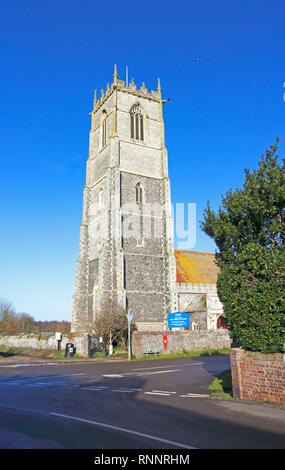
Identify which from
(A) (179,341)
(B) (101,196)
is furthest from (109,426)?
(B) (101,196)

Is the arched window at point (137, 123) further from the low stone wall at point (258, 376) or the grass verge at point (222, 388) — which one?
the low stone wall at point (258, 376)

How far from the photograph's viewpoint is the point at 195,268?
4288 centimetres

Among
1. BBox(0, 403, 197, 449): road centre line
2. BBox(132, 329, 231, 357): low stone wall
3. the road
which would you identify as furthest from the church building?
BBox(0, 403, 197, 449): road centre line

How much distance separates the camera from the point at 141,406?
9.13 m

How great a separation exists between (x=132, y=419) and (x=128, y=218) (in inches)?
1188

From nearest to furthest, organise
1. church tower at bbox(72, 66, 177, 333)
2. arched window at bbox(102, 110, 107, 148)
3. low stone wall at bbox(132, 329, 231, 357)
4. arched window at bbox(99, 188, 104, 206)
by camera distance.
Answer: low stone wall at bbox(132, 329, 231, 357), church tower at bbox(72, 66, 177, 333), arched window at bbox(99, 188, 104, 206), arched window at bbox(102, 110, 107, 148)

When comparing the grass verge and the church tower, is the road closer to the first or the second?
the grass verge

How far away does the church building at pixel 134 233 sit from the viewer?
116ft

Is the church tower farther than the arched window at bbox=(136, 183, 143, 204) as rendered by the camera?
No

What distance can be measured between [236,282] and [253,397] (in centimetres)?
296

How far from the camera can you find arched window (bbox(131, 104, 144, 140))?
42.0m

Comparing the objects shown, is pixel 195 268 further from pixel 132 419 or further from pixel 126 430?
pixel 126 430

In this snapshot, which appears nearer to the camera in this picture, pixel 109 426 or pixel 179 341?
pixel 109 426

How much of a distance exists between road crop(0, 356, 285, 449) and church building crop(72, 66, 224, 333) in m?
20.6
